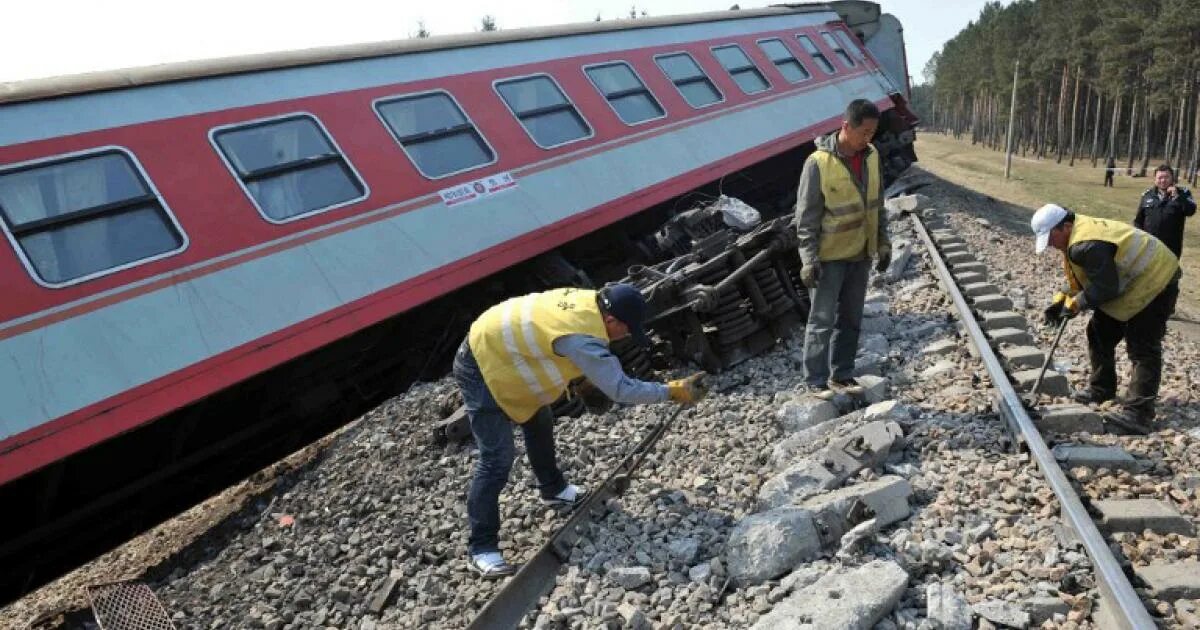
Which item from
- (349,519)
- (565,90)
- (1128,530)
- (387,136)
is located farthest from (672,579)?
(565,90)

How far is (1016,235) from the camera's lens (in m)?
12.1

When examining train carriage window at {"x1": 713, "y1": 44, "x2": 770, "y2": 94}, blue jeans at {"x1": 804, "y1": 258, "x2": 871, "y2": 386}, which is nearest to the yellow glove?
blue jeans at {"x1": 804, "y1": 258, "x2": 871, "y2": 386}

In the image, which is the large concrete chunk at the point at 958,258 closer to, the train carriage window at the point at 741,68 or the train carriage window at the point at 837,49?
the train carriage window at the point at 741,68

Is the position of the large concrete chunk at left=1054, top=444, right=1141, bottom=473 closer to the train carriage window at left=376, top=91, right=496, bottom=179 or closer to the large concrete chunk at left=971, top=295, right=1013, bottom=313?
the large concrete chunk at left=971, top=295, right=1013, bottom=313

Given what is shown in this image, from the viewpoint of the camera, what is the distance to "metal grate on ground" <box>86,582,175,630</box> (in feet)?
13.8

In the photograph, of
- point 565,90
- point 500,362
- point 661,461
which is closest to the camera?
point 500,362

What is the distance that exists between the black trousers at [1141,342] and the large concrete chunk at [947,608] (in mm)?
2558

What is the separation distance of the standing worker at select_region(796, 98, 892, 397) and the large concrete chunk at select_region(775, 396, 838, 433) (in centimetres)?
12

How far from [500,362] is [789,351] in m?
2.98

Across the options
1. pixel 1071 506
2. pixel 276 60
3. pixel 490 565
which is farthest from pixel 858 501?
pixel 276 60

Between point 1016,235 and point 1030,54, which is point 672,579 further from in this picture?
point 1030,54

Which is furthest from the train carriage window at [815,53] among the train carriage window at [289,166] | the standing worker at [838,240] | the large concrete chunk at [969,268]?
the train carriage window at [289,166]

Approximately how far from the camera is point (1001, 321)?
21.0ft

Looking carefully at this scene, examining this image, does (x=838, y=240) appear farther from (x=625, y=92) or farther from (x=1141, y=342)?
(x=625, y=92)
